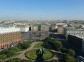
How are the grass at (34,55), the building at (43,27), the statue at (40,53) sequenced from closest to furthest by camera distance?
the statue at (40,53)
the grass at (34,55)
the building at (43,27)

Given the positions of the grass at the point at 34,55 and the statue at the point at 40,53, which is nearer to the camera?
the statue at the point at 40,53

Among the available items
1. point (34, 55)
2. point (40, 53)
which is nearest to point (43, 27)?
point (34, 55)

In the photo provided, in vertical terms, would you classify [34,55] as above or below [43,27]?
above

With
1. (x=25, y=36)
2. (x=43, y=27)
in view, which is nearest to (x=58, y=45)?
(x=25, y=36)

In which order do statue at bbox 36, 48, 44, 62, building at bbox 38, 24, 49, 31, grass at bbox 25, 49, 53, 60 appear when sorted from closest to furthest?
statue at bbox 36, 48, 44, 62 → grass at bbox 25, 49, 53, 60 → building at bbox 38, 24, 49, 31

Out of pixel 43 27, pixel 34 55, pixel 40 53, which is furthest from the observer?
pixel 43 27

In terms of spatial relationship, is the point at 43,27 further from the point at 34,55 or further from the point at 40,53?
the point at 40,53

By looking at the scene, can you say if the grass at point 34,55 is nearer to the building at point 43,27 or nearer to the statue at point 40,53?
the statue at point 40,53

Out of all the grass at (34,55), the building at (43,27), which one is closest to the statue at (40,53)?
the grass at (34,55)

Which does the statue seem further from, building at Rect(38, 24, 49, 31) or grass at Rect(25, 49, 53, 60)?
building at Rect(38, 24, 49, 31)

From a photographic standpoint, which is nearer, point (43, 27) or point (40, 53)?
point (40, 53)

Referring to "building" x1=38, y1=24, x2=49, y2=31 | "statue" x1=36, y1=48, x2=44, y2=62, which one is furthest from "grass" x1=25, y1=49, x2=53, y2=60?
"building" x1=38, y1=24, x2=49, y2=31
